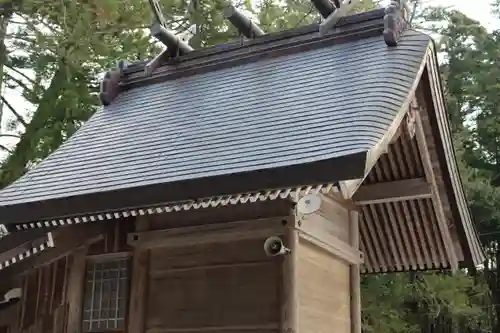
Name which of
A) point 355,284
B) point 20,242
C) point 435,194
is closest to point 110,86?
point 20,242

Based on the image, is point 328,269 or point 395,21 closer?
point 328,269

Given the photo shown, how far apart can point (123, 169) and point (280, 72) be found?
2021mm

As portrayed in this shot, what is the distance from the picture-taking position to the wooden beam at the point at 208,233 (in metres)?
4.95

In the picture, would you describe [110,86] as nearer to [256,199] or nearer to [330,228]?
[330,228]

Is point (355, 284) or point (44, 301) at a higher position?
point (355, 284)

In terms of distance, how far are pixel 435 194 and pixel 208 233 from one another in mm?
2383

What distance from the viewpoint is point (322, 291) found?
5.32 metres

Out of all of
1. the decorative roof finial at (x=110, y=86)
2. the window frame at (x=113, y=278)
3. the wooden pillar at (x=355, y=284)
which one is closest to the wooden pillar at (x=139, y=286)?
the window frame at (x=113, y=278)

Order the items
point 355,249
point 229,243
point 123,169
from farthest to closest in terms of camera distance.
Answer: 1. point 355,249
2. point 123,169
3. point 229,243

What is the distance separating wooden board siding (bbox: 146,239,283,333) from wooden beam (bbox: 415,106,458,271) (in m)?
1.88

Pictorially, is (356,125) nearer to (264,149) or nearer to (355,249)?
(264,149)

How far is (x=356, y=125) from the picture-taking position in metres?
4.59

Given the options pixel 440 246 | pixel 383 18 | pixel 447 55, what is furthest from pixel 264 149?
pixel 447 55

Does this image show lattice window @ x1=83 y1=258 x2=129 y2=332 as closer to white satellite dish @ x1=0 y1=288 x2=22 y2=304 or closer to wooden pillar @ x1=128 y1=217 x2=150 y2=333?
wooden pillar @ x1=128 y1=217 x2=150 y2=333
